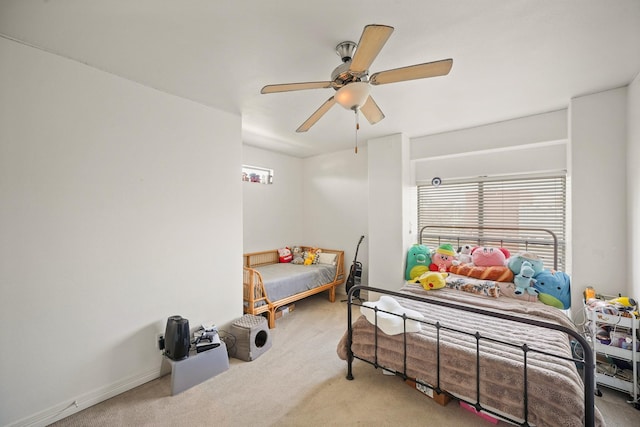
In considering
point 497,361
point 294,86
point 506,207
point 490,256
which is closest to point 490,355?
point 497,361

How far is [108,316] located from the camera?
2.10m

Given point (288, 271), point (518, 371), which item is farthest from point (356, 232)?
point (518, 371)

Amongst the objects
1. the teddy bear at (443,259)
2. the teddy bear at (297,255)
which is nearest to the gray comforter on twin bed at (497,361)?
the teddy bear at (443,259)

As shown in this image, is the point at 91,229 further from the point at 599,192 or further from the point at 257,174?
the point at 599,192

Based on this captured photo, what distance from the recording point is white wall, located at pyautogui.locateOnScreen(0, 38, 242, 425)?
174cm

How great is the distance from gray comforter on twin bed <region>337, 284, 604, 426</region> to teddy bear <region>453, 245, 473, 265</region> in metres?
0.88

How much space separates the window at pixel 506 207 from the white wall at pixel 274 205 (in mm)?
2305

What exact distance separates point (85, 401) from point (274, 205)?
11.0 ft

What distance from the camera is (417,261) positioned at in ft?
12.2

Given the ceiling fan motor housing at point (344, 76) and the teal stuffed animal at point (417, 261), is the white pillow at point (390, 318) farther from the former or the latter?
the ceiling fan motor housing at point (344, 76)

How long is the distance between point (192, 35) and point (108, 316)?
2.16 m

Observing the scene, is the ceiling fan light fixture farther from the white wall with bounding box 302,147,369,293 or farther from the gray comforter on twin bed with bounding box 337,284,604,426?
the white wall with bounding box 302,147,369,293

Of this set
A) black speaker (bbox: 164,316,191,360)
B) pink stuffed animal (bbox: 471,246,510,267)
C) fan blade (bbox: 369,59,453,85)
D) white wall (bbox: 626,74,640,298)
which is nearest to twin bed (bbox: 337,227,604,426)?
pink stuffed animal (bbox: 471,246,510,267)

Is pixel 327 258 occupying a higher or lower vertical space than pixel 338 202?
lower
